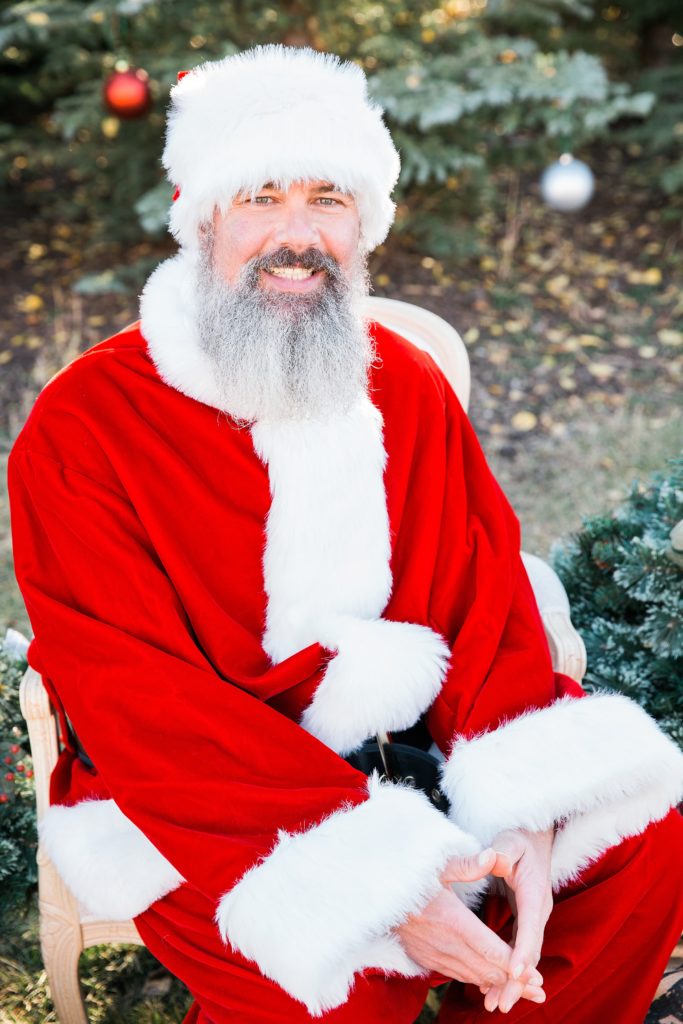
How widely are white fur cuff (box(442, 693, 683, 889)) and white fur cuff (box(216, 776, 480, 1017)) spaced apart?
0.47ft

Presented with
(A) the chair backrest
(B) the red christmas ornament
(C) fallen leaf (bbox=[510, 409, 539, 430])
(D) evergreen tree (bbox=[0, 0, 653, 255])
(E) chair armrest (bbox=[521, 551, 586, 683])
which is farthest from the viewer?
(C) fallen leaf (bbox=[510, 409, 539, 430])

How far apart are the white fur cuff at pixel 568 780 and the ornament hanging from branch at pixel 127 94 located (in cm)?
361

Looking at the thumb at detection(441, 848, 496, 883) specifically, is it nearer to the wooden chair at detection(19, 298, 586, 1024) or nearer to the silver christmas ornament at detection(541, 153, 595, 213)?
the wooden chair at detection(19, 298, 586, 1024)

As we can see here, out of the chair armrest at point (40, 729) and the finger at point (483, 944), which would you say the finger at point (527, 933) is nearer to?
the finger at point (483, 944)

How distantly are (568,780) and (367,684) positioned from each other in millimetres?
432

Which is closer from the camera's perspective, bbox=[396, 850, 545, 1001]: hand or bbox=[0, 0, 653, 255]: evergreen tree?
bbox=[396, 850, 545, 1001]: hand

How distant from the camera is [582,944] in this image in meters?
1.93

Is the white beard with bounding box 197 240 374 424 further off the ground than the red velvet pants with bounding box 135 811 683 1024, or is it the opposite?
the white beard with bounding box 197 240 374 424

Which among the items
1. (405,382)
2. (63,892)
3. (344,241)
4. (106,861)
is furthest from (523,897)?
(344,241)

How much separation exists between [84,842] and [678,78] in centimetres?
566

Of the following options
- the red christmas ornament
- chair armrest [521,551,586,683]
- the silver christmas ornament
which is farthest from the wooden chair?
the silver christmas ornament

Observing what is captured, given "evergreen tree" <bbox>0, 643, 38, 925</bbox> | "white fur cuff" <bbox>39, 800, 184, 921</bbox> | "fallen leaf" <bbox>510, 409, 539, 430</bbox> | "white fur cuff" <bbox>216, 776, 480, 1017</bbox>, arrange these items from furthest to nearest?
"fallen leaf" <bbox>510, 409, 539, 430</bbox>, "evergreen tree" <bbox>0, 643, 38, 925</bbox>, "white fur cuff" <bbox>39, 800, 184, 921</bbox>, "white fur cuff" <bbox>216, 776, 480, 1017</bbox>

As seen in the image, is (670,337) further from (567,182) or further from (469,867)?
(469,867)

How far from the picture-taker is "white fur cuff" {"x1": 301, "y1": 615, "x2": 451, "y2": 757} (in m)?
2.03
